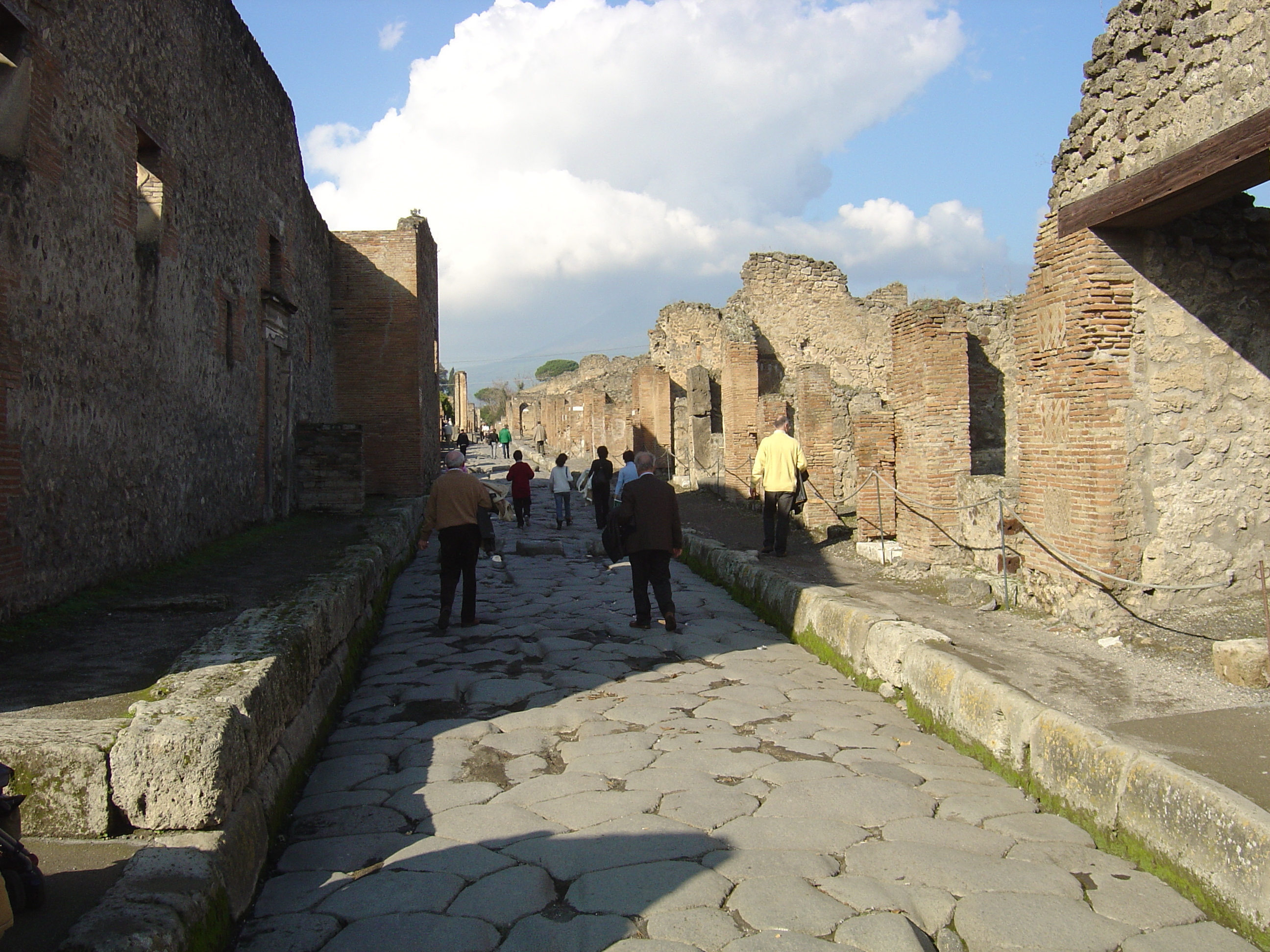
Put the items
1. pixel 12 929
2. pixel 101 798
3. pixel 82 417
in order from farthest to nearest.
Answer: pixel 82 417, pixel 101 798, pixel 12 929

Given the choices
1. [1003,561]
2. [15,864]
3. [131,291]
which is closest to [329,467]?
[131,291]

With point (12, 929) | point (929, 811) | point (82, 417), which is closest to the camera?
point (12, 929)

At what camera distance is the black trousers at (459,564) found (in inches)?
273

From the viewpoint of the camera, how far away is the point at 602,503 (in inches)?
530

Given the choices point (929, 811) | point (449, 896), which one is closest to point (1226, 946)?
point (929, 811)

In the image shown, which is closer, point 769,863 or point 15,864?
point 15,864

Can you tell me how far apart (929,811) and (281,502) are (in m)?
9.71

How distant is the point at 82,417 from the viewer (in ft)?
19.3

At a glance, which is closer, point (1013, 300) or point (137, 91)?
point (137, 91)

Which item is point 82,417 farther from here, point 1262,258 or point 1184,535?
point 1262,258

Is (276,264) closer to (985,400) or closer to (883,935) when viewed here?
(985,400)

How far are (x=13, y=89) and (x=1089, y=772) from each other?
606 centimetres

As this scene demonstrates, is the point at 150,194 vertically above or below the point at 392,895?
above

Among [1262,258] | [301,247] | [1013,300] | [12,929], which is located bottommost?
[12,929]
